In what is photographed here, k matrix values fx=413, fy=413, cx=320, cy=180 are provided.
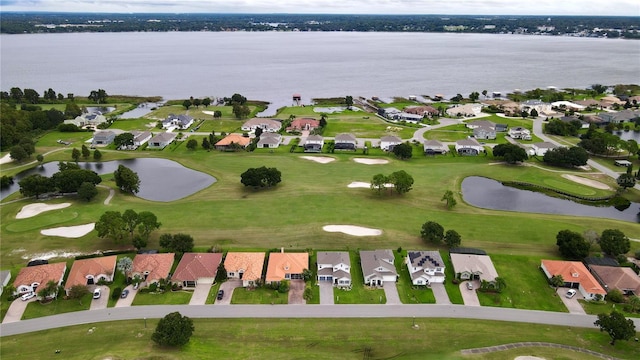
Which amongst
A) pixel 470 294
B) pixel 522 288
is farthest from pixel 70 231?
pixel 522 288

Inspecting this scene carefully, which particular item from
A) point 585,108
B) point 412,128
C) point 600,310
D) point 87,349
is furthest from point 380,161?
point 585,108

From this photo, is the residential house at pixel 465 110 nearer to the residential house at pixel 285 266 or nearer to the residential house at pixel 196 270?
the residential house at pixel 285 266

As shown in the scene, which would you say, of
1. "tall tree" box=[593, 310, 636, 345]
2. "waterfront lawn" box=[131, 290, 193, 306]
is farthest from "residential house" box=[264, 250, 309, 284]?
"tall tree" box=[593, 310, 636, 345]

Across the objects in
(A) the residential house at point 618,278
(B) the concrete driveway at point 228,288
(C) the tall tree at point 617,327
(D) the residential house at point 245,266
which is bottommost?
(B) the concrete driveway at point 228,288

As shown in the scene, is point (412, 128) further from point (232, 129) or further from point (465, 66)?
point (465, 66)

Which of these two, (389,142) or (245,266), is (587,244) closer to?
(245,266)

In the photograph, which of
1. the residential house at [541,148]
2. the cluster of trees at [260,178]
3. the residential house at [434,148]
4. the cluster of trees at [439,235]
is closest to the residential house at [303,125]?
the residential house at [434,148]
